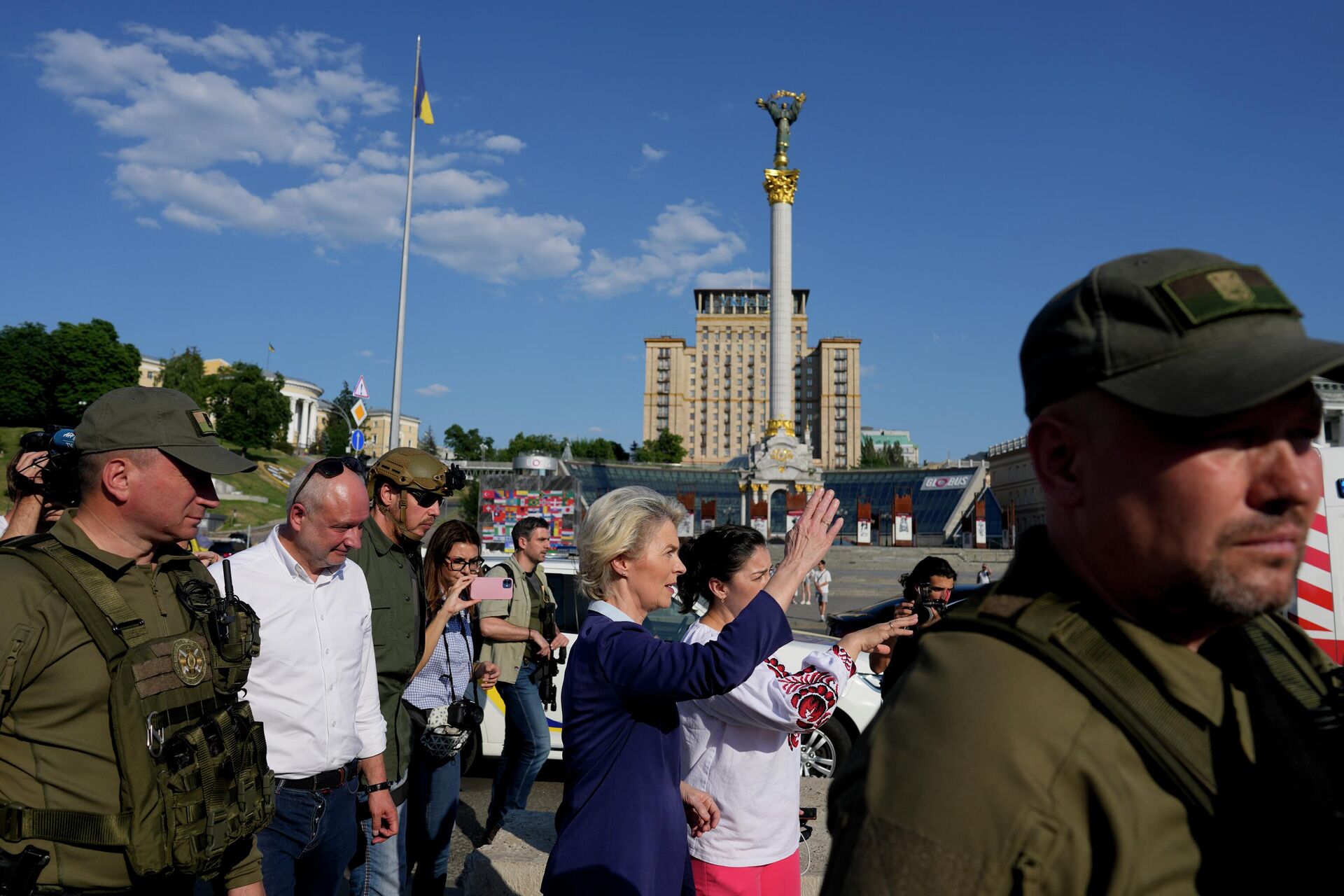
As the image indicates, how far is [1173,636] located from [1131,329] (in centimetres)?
40

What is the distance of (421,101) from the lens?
794 inches

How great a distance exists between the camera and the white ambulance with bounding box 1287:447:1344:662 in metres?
6.89

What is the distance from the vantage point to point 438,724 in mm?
4652

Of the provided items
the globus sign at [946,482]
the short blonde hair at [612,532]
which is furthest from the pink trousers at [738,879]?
the globus sign at [946,482]

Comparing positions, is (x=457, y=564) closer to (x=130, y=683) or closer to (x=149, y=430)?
A: (x=149, y=430)

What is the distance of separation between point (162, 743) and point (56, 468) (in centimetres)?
111

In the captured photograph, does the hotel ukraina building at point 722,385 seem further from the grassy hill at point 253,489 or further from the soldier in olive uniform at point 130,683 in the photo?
the soldier in olive uniform at point 130,683

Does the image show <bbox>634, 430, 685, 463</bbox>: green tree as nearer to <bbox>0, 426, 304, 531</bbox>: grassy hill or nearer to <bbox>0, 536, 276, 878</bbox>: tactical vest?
<bbox>0, 426, 304, 531</bbox>: grassy hill

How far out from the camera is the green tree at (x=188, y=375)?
291ft

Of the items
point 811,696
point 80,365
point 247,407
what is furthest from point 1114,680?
point 247,407

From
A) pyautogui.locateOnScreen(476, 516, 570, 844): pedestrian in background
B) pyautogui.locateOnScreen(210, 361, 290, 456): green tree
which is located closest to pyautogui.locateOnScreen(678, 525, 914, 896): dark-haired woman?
pyautogui.locateOnScreen(476, 516, 570, 844): pedestrian in background

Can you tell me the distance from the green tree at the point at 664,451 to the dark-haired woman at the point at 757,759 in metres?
114

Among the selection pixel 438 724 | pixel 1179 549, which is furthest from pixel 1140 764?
pixel 438 724

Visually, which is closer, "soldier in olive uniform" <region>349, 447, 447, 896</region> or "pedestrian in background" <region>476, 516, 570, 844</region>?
"soldier in olive uniform" <region>349, 447, 447, 896</region>
